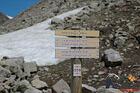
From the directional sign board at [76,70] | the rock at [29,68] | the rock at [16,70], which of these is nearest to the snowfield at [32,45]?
the rock at [29,68]

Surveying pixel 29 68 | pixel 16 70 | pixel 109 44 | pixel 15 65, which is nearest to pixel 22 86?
pixel 16 70

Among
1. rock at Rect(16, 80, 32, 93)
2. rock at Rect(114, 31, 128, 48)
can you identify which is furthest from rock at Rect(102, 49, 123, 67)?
rock at Rect(16, 80, 32, 93)

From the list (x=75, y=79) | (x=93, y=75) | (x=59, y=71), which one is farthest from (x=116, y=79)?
(x=75, y=79)

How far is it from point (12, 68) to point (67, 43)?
7427 mm

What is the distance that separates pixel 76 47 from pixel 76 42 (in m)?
0.14

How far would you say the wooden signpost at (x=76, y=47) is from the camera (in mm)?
12273

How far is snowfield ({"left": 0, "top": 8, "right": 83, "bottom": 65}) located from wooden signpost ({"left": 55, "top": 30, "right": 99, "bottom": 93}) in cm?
1010

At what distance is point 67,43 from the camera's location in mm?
12336

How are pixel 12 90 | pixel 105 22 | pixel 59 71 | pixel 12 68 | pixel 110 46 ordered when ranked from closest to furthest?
pixel 12 90, pixel 12 68, pixel 59 71, pixel 110 46, pixel 105 22

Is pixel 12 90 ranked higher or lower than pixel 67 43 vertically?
lower

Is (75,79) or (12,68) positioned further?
(12,68)

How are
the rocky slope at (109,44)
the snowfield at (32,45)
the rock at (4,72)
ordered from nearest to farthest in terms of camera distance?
the rock at (4,72), the rocky slope at (109,44), the snowfield at (32,45)

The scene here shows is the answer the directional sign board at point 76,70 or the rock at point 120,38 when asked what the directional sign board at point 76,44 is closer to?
the directional sign board at point 76,70

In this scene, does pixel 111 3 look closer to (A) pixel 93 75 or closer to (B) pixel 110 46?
(B) pixel 110 46
